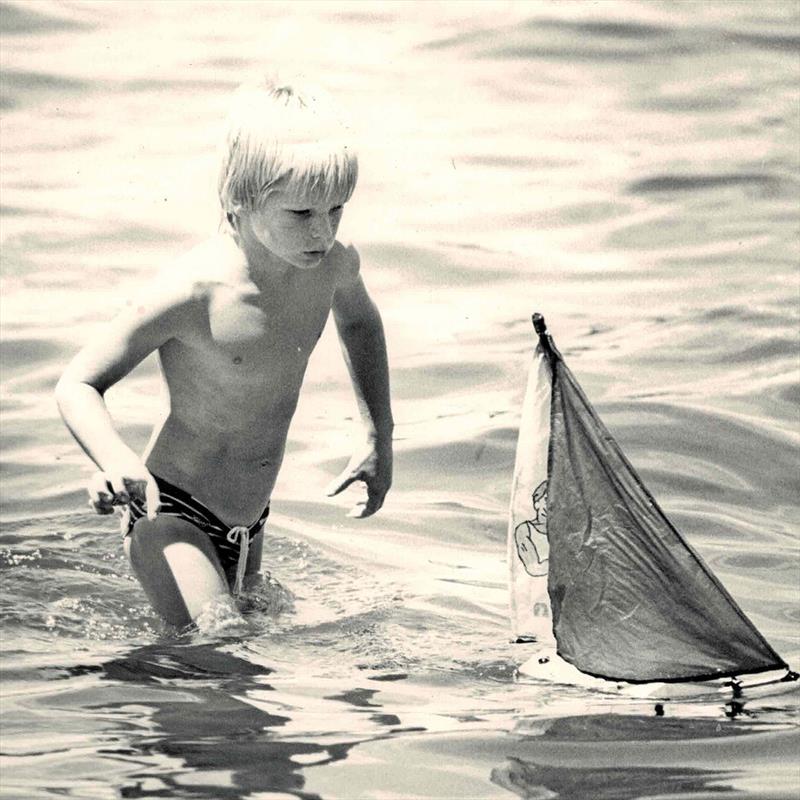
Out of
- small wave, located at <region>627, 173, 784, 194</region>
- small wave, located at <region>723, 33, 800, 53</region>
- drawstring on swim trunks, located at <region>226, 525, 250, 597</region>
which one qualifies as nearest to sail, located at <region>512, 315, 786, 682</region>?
drawstring on swim trunks, located at <region>226, 525, 250, 597</region>

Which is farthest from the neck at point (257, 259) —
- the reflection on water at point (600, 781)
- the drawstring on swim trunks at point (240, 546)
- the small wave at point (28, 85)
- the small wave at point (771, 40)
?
the small wave at point (771, 40)

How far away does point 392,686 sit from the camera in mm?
4516

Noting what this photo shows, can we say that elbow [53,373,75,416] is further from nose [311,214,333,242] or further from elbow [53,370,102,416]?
nose [311,214,333,242]

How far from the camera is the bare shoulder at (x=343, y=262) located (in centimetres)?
497

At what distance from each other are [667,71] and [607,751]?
9.27 metres

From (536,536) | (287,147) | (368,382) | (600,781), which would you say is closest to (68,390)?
(287,147)

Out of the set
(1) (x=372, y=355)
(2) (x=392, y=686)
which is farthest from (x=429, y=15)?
(2) (x=392, y=686)

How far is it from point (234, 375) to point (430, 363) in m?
3.15

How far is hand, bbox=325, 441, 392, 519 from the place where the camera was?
5.11 meters

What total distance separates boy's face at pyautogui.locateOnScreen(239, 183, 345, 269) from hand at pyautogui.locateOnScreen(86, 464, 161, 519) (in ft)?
2.26

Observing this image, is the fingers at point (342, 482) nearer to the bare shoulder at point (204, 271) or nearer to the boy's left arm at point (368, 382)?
the boy's left arm at point (368, 382)

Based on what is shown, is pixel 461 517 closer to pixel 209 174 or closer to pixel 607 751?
pixel 607 751

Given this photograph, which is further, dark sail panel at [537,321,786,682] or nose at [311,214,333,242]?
nose at [311,214,333,242]

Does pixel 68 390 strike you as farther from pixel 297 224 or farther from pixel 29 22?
pixel 29 22
